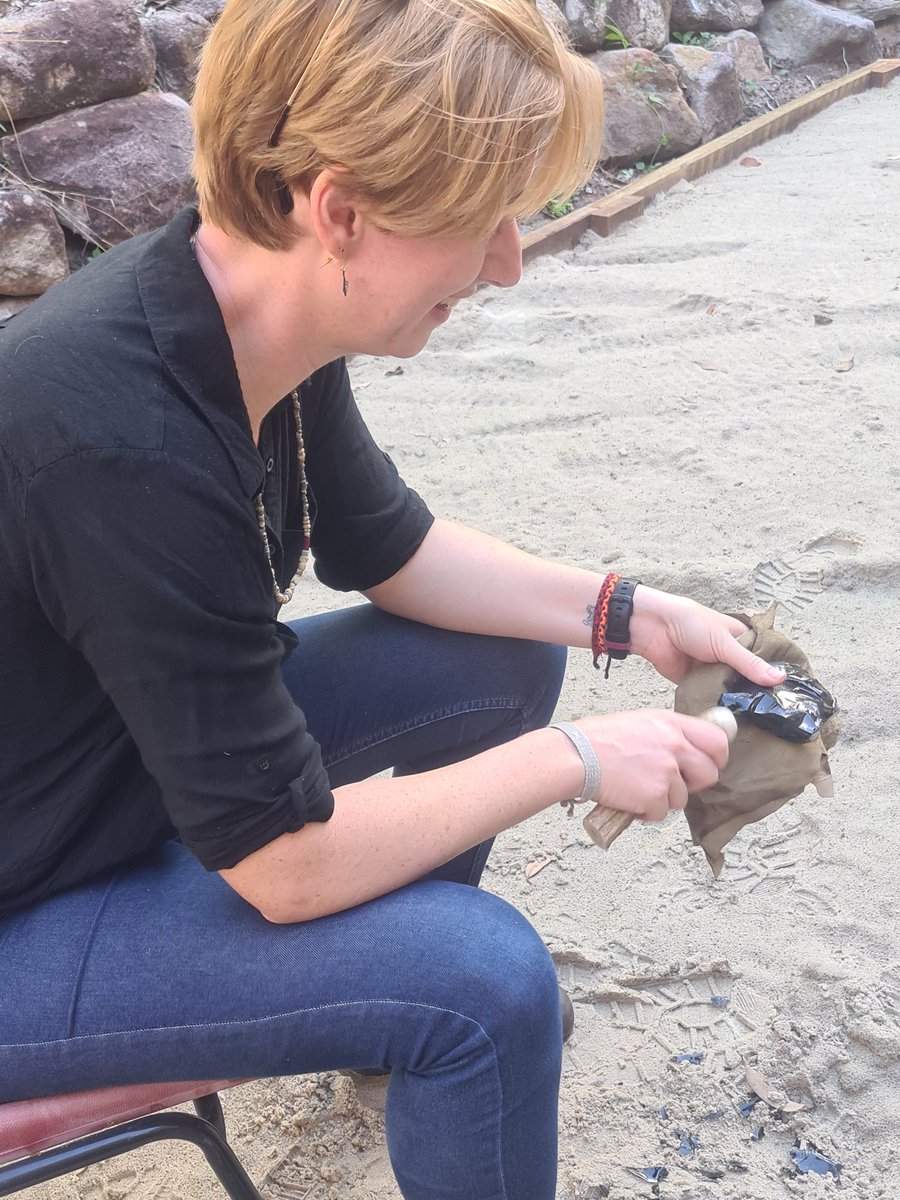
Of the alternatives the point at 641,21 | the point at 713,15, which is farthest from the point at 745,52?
the point at 641,21

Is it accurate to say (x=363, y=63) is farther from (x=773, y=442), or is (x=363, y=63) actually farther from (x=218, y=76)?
(x=773, y=442)

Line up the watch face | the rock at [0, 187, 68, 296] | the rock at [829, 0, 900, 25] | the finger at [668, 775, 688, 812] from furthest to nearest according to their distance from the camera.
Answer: the rock at [829, 0, 900, 25] → the rock at [0, 187, 68, 296] → the watch face → the finger at [668, 775, 688, 812]

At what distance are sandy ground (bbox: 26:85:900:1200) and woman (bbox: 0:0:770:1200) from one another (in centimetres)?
50

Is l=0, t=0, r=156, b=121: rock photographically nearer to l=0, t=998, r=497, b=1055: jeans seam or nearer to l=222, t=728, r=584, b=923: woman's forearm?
l=222, t=728, r=584, b=923: woman's forearm

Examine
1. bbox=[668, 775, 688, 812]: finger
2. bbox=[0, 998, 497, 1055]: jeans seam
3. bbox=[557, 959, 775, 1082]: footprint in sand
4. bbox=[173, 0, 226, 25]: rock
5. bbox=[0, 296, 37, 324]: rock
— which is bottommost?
bbox=[557, 959, 775, 1082]: footprint in sand

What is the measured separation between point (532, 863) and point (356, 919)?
977mm

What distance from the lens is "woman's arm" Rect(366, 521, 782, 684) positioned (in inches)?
67.3

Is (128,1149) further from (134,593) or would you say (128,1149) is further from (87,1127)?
(134,593)

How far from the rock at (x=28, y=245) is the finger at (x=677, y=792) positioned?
305 cm

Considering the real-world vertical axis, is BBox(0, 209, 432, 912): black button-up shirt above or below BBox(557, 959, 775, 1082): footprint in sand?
above

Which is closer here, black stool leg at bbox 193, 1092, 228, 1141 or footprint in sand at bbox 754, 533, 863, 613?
black stool leg at bbox 193, 1092, 228, 1141

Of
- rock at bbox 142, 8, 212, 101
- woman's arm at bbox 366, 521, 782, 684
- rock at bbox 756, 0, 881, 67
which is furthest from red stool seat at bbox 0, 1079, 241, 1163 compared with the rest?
rock at bbox 756, 0, 881, 67

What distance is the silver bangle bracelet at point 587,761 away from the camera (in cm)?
→ 136

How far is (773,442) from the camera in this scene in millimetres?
3203
